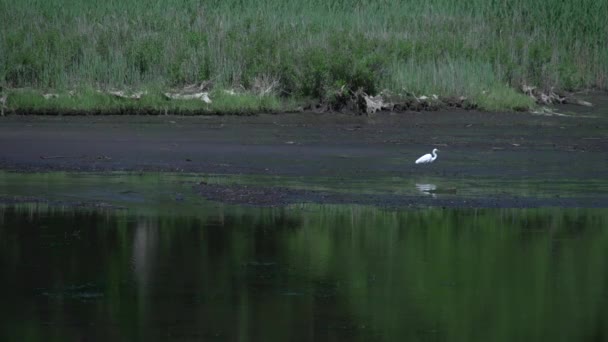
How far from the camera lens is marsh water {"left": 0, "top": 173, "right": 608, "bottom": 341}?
7551mm

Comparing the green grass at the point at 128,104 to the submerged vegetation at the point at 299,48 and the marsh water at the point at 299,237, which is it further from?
the marsh water at the point at 299,237

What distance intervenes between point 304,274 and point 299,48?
48.4ft

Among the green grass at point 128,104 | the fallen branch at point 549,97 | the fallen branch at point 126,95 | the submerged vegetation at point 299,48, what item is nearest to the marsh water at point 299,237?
the green grass at point 128,104

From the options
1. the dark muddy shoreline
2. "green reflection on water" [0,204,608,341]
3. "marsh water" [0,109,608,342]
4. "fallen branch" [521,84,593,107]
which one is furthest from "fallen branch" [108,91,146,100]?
"green reflection on water" [0,204,608,341]

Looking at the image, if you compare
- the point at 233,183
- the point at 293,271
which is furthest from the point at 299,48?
→ the point at 293,271

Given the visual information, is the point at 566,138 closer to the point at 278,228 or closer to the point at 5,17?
the point at 278,228

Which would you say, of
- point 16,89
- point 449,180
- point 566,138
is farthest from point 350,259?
point 16,89

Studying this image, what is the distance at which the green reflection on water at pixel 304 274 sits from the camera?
24.8 ft

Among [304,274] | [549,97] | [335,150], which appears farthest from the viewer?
[549,97]

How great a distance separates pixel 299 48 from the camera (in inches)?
927

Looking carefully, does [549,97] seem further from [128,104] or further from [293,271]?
[293,271]

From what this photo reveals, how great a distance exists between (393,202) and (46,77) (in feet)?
37.9

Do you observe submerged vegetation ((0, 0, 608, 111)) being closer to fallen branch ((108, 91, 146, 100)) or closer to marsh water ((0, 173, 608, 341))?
fallen branch ((108, 91, 146, 100))

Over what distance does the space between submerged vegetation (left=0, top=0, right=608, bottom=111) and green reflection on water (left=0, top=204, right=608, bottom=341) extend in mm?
10356
